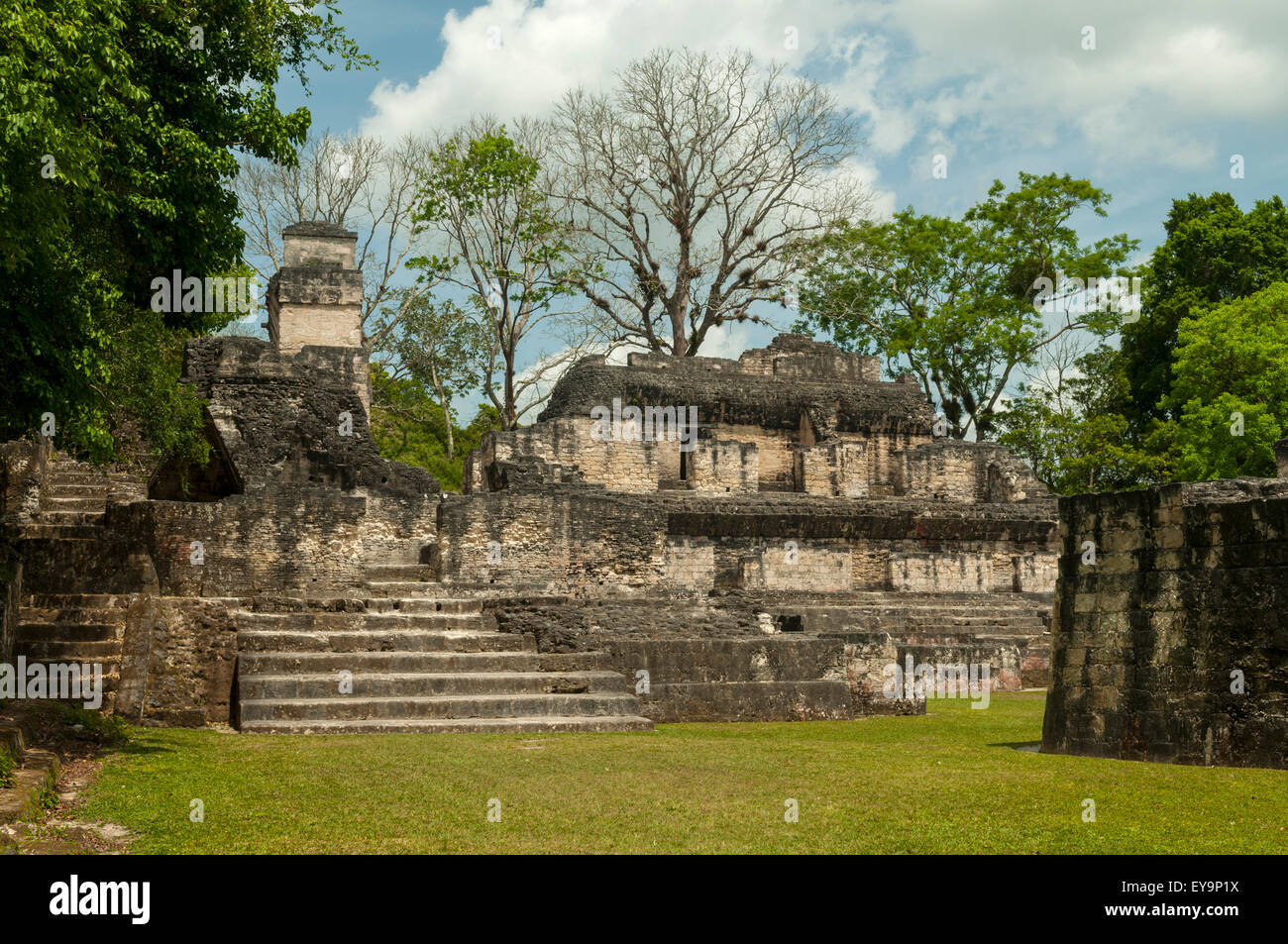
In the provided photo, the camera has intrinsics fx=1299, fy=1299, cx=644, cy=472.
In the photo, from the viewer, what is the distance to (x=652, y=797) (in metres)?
8.84

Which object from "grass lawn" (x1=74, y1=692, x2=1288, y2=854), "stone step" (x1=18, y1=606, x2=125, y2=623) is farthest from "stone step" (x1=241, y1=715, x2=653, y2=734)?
"stone step" (x1=18, y1=606, x2=125, y2=623)

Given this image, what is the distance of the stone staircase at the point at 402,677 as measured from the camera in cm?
1312

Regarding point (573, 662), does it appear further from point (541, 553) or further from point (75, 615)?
point (541, 553)

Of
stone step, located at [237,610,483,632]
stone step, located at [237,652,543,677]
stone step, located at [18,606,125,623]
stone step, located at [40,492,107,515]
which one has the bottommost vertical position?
stone step, located at [237,652,543,677]

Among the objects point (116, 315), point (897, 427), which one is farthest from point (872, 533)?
point (116, 315)

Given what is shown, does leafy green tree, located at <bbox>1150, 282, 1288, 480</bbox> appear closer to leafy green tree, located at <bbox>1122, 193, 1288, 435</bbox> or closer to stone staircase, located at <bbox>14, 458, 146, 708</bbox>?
leafy green tree, located at <bbox>1122, 193, 1288, 435</bbox>

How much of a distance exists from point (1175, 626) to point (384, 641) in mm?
8555

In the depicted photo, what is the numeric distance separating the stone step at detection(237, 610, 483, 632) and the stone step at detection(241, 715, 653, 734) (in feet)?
8.37

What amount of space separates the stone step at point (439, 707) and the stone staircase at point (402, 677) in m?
0.01

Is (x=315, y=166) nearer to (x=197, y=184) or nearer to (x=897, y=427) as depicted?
(x=897, y=427)

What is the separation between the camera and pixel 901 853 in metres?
6.96

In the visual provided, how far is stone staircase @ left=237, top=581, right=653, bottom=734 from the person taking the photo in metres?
13.1

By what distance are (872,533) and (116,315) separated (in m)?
19.2

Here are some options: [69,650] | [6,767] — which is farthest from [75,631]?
[6,767]
